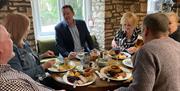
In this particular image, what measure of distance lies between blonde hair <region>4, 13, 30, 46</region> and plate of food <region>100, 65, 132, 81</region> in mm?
830

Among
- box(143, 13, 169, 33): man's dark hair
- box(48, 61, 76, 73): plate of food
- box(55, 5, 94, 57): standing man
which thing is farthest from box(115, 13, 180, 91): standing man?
box(55, 5, 94, 57): standing man

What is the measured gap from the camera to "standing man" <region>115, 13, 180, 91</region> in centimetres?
126

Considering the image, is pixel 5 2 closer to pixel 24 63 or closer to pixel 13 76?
pixel 24 63

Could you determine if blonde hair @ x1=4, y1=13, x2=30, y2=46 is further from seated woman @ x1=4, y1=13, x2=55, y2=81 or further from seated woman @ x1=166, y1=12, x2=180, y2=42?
seated woman @ x1=166, y1=12, x2=180, y2=42

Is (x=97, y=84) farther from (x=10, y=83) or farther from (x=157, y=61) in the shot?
(x=10, y=83)

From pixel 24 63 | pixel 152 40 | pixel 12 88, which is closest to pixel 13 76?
pixel 12 88

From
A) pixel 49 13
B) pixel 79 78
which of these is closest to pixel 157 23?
pixel 79 78

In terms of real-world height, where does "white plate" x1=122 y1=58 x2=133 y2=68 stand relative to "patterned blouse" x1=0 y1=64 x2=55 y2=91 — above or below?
below

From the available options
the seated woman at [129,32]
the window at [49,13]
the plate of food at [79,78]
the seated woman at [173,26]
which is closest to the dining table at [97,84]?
the plate of food at [79,78]

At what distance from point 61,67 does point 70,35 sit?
1109 millimetres

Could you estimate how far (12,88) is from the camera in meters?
1.01

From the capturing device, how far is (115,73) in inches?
70.4

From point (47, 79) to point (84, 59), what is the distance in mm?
436

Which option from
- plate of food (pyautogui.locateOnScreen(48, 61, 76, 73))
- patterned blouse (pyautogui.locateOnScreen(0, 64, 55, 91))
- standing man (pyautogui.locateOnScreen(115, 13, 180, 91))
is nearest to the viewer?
patterned blouse (pyautogui.locateOnScreen(0, 64, 55, 91))
